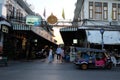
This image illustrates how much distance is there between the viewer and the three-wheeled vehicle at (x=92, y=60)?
2599 cm

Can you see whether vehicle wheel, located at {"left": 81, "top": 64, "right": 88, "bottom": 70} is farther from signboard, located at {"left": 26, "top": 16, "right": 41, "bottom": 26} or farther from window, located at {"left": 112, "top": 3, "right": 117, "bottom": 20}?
signboard, located at {"left": 26, "top": 16, "right": 41, "bottom": 26}

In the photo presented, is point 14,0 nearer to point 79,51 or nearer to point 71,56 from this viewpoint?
point 71,56

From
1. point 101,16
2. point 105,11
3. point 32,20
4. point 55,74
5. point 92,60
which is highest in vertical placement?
point 105,11

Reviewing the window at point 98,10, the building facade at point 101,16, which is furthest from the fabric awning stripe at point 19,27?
the window at point 98,10

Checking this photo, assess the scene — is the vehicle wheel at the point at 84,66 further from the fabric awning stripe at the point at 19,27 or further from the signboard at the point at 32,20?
the signboard at the point at 32,20

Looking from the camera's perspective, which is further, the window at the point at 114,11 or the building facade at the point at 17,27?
the building facade at the point at 17,27

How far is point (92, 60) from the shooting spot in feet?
85.5

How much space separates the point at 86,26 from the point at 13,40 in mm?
11294

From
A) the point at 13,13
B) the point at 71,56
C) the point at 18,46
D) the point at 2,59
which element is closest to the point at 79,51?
the point at 2,59

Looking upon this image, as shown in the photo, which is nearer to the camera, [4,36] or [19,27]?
[19,27]

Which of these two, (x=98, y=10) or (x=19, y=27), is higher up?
(x=98, y=10)

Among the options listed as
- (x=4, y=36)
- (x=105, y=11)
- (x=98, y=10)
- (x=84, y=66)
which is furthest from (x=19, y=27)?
(x=84, y=66)

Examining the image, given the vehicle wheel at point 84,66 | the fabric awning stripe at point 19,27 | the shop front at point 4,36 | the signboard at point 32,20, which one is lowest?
the vehicle wheel at point 84,66

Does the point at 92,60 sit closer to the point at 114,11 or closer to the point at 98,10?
the point at 98,10
